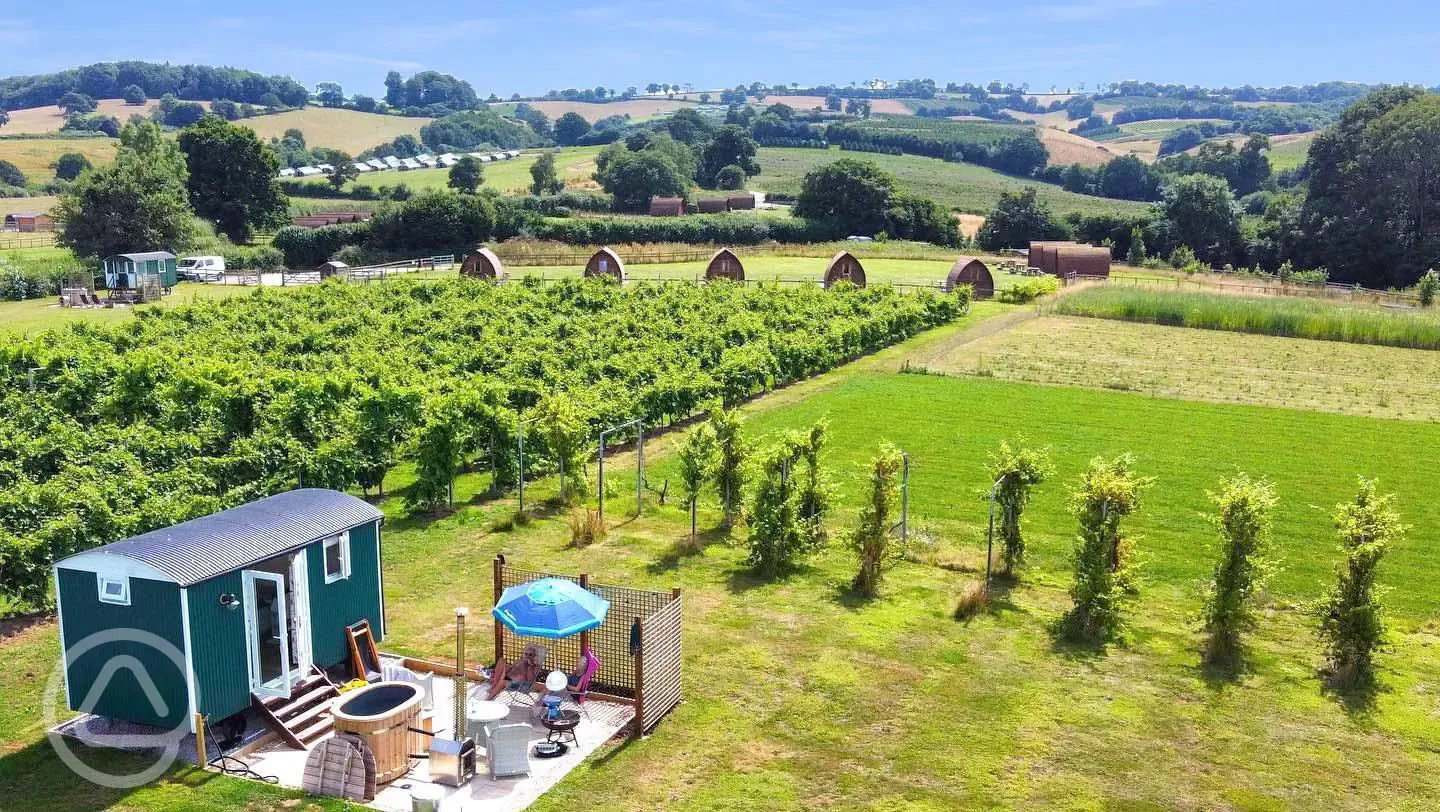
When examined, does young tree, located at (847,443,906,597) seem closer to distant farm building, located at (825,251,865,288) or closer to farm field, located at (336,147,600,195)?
distant farm building, located at (825,251,865,288)

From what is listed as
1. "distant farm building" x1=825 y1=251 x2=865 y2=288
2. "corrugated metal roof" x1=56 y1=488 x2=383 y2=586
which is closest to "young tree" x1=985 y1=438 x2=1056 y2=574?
"corrugated metal roof" x1=56 y1=488 x2=383 y2=586

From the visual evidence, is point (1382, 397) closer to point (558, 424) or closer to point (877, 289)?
point (877, 289)

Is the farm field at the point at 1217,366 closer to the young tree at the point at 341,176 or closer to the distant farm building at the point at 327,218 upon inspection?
the distant farm building at the point at 327,218

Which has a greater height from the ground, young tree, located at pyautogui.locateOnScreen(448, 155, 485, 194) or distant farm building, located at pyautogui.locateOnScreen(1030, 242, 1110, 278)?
young tree, located at pyautogui.locateOnScreen(448, 155, 485, 194)

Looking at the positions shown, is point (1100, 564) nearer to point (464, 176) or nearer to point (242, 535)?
point (242, 535)

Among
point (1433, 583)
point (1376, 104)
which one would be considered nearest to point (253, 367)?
point (1433, 583)

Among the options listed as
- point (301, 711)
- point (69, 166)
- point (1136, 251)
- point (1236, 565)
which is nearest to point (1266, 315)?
point (1136, 251)
